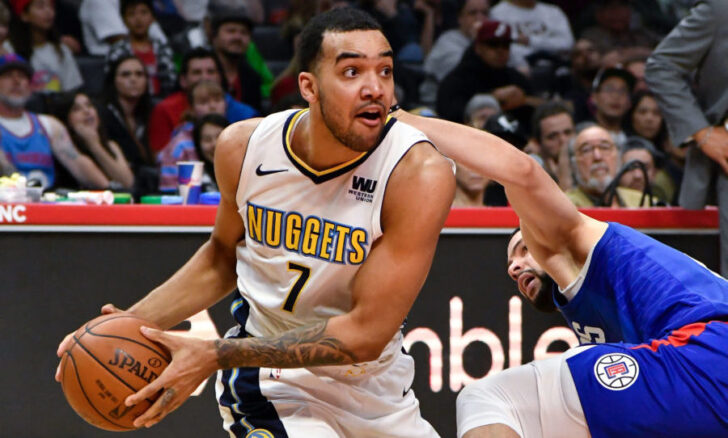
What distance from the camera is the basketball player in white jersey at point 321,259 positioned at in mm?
2908

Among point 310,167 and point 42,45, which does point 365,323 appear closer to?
point 310,167

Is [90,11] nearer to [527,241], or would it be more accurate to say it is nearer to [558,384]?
[527,241]

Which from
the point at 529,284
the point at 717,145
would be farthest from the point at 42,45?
the point at 717,145

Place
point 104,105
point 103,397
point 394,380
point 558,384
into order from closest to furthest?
point 103,397 → point 394,380 → point 558,384 → point 104,105

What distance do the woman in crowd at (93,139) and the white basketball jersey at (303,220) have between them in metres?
3.78

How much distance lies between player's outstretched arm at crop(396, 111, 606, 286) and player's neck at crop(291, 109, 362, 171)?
1.67ft

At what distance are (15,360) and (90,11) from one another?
4293 mm

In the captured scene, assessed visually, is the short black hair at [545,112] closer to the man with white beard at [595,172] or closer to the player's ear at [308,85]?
the man with white beard at [595,172]

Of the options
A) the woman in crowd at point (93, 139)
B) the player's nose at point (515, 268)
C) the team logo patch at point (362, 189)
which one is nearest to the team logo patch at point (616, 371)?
the player's nose at point (515, 268)

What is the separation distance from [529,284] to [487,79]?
4.16 metres

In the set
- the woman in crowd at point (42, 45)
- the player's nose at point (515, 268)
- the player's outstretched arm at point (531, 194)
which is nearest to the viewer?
the player's outstretched arm at point (531, 194)

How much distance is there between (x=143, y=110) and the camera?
761 cm

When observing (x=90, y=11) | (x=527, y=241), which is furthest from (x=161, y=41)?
(x=527, y=241)

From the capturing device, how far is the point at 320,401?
10.5 feet
